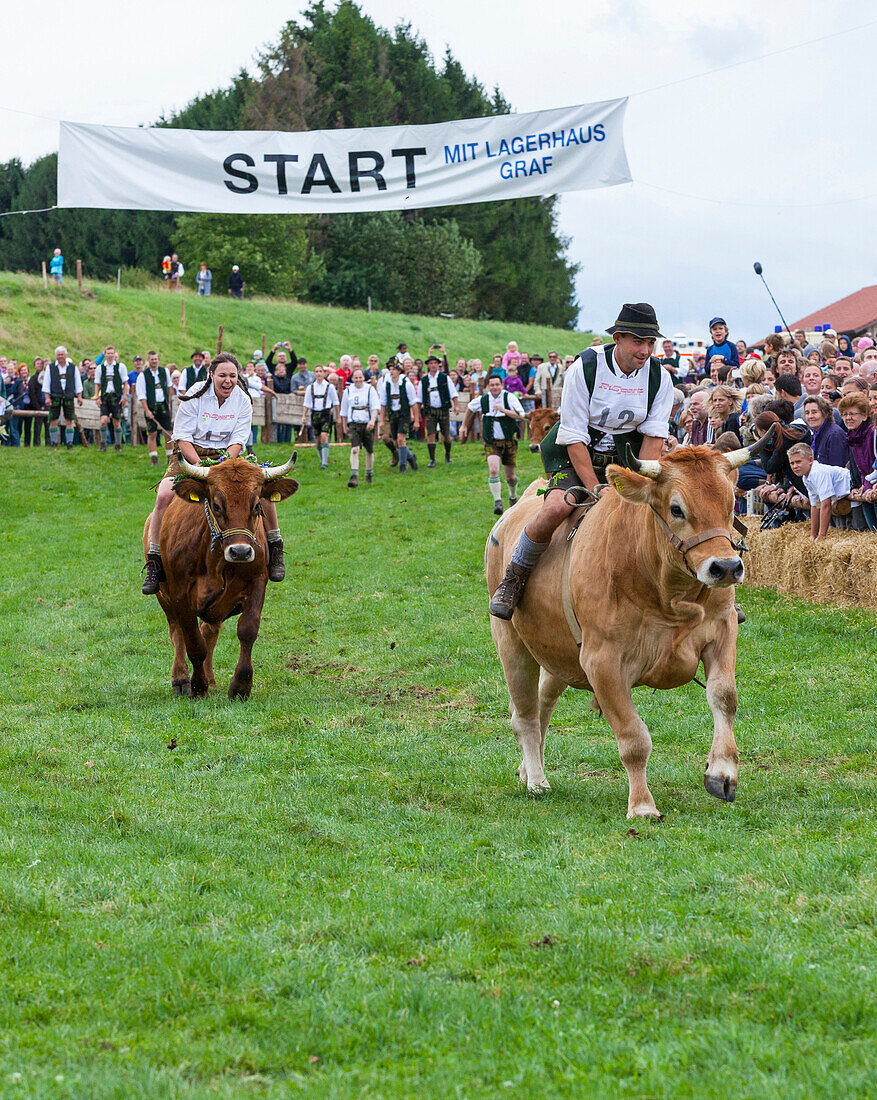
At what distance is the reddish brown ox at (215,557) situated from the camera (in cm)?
1070

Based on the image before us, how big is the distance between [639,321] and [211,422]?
214 inches

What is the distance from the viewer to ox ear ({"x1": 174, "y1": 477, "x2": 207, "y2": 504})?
10750 millimetres

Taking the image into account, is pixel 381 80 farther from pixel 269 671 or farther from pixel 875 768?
pixel 875 768

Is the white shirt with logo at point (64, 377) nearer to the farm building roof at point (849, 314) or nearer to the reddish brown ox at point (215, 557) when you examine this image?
the reddish brown ox at point (215, 557)

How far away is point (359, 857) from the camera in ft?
21.6

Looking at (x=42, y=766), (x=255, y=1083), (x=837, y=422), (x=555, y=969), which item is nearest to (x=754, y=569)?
(x=837, y=422)

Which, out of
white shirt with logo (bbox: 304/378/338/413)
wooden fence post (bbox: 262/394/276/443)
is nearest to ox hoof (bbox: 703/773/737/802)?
white shirt with logo (bbox: 304/378/338/413)

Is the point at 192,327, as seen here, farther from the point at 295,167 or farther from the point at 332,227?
the point at 295,167

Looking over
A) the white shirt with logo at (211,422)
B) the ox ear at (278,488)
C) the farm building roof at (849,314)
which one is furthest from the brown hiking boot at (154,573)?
the farm building roof at (849,314)

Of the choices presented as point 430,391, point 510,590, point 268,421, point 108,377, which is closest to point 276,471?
point 510,590

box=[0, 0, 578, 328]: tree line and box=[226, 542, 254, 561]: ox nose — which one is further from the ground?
box=[0, 0, 578, 328]: tree line

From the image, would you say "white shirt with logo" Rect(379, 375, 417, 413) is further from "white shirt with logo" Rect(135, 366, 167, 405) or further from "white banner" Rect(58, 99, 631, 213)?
"white banner" Rect(58, 99, 631, 213)

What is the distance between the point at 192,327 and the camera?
4550 centimetres

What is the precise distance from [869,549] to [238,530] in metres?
6.27
